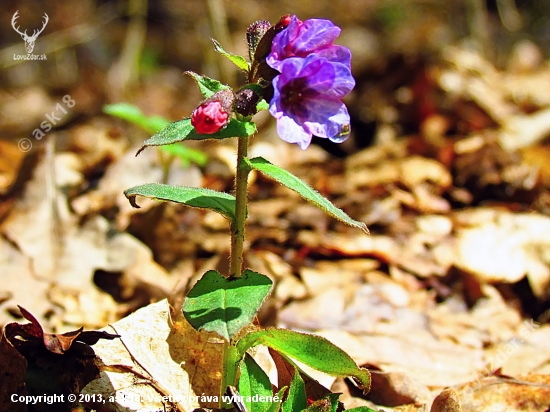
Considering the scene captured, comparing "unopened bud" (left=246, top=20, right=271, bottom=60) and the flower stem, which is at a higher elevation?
"unopened bud" (left=246, top=20, right=271, bottom=60)

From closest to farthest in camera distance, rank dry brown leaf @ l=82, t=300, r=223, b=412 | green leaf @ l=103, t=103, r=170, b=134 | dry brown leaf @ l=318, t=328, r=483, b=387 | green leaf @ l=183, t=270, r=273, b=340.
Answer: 1. green leaf @ l=183, t=270, r=273, b=340
2. dry brown leaf @ l=82, t=300, r=223, b=412
3. dry brown leaf @ l=318, t=328, r=483, b=387
4. green leaf @ l=103, t=103, r=170, b=134

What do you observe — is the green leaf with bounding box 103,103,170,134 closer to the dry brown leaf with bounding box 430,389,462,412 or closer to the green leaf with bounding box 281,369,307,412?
the green leaf with bounding box 281,369,307,412

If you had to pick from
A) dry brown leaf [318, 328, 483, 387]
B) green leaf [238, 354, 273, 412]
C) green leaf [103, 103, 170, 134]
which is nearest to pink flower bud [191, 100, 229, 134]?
green leaf [238, 354, 273, 412]

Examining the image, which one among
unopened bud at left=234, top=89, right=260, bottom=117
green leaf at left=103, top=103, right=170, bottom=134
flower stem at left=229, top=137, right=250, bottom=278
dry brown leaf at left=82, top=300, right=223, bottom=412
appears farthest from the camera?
green leaf at left=103, top=103, right=170, bottom=134

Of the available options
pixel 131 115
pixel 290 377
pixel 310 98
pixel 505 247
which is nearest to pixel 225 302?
pixel 290 377

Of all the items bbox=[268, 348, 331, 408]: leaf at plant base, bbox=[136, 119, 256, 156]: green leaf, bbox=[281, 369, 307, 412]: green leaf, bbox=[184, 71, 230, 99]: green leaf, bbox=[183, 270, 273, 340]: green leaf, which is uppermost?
bbox=[184, 71, 230, 99]: green leaf

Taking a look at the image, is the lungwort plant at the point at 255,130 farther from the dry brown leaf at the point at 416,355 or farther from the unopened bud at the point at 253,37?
the dry brown leaf at the point at 416,355

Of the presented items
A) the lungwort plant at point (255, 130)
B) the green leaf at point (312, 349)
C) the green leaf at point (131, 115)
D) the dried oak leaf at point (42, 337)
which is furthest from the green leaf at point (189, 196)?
the green leaf at point (131, 115)

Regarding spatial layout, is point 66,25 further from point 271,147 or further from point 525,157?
point 525,157
